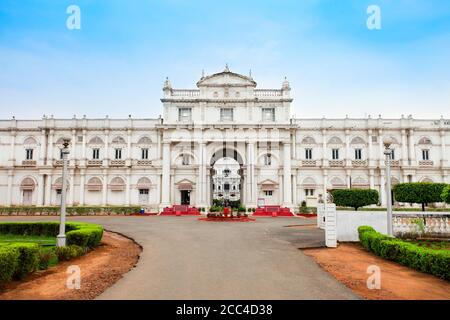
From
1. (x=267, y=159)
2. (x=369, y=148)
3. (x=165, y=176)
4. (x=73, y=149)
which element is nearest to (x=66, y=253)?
(x=165, y=176)

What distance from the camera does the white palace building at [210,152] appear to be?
38.6m

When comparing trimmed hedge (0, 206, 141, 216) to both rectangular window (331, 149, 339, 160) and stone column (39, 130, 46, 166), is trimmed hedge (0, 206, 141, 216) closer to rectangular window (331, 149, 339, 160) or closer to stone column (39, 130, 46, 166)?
stone column (39, 130, 46, 166)

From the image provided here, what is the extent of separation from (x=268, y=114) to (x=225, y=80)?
6.83m

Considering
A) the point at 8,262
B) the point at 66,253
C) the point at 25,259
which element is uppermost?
the point at 8,262

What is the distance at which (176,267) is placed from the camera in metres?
9.21

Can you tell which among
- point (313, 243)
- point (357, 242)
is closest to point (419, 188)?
point (357, 242)

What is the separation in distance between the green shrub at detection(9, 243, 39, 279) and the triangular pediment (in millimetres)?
32685

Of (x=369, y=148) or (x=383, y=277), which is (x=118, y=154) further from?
(x=383, y=277)

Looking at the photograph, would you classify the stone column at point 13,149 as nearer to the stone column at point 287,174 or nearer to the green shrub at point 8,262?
the stone column at point 287,174

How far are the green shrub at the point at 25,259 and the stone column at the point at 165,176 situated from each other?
94.8ft

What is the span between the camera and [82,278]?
805 cm

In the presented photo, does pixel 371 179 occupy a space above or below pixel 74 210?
above
